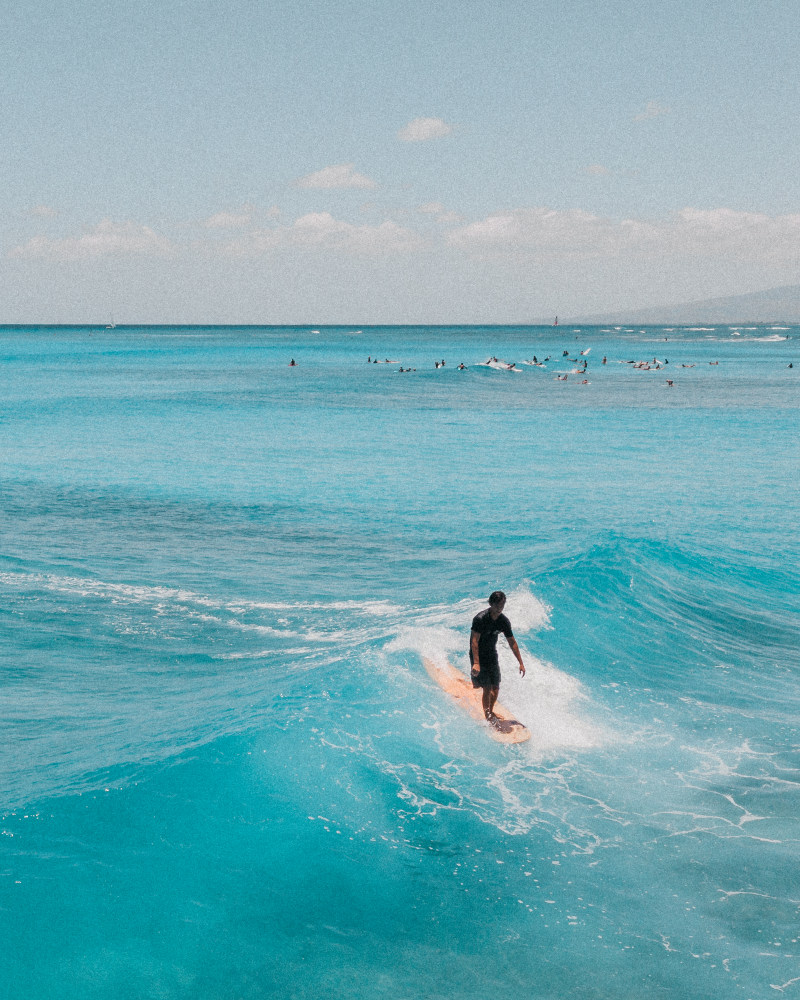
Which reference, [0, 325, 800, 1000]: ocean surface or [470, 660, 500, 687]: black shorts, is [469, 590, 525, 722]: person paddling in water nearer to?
[470, 660, 500, 687]: black shorts

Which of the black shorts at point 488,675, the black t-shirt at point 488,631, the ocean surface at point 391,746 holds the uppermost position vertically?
the black t-shirt at point 488,631

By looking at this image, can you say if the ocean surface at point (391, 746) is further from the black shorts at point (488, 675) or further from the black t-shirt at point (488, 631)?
the black t-shirt at point (488, 631)

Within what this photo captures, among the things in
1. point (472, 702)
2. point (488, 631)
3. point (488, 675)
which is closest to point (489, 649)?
point (488, 631)

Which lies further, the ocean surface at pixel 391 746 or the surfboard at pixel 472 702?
the surfboard at pixel 472 702

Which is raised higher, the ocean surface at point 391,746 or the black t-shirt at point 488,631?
the black t-shirt at point 488,631

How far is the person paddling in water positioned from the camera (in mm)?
11430

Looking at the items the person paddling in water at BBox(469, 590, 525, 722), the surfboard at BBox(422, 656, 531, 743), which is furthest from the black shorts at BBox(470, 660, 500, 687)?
the surfboard at BBox(422, 656, 531, 743)

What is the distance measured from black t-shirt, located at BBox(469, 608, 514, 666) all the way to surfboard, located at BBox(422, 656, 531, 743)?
903 mm

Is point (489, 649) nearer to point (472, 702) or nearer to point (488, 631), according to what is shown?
point (488, 631)

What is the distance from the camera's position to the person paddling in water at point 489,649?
37.5 feet

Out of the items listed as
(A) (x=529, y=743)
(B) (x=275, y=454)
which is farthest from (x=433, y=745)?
(B) (x=275, y=454)

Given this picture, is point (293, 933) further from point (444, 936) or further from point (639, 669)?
point (639, 669)

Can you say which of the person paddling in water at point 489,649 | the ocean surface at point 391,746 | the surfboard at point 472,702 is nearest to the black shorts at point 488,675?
the person paddling in water at point 489,649

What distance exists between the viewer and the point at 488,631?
454 inches
